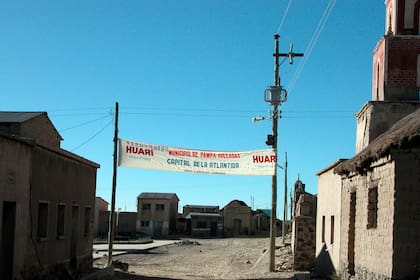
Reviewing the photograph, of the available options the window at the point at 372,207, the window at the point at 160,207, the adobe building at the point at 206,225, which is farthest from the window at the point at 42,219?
the window at the point at 160,207

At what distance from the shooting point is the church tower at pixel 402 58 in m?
20.0

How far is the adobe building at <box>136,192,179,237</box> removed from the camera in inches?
3290

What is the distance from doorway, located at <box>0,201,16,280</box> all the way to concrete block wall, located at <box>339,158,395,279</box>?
7994mm

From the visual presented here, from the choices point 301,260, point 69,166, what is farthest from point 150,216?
point 69,166

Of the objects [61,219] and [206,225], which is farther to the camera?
[206,225]

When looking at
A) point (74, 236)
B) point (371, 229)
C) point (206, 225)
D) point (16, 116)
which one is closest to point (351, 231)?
point (371, 229)

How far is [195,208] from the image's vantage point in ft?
318

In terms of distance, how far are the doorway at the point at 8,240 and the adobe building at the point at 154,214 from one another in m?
68.8

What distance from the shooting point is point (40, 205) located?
1686 cm

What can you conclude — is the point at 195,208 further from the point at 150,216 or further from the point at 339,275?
the point at 339,275

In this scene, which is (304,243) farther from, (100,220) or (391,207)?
(100,220)

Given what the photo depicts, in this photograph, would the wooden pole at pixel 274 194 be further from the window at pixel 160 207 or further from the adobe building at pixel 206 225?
the window at pixel 160 207

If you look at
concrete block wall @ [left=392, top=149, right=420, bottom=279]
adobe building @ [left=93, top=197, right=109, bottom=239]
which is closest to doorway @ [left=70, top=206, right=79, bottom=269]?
concrete block wall @ [left=392, top=149, right=420, bottom=279]

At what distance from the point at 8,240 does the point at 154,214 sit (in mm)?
69905
